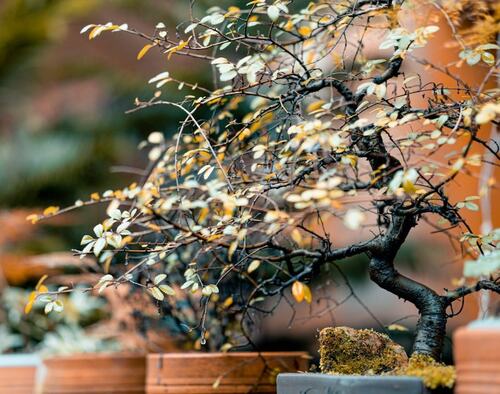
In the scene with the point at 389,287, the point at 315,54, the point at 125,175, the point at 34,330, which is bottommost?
the point at 34,330

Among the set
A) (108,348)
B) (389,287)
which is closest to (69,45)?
(108,348)

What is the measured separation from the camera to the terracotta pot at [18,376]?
213cm

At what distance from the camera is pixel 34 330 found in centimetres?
370

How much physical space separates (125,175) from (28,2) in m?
1.21

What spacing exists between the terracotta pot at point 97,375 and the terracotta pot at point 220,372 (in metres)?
0.29

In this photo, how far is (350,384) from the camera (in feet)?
3.69

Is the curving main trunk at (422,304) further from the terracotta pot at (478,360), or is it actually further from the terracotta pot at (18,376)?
the terracotta pot at (18,376)

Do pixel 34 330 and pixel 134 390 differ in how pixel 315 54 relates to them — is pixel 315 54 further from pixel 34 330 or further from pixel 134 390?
pixel 34 330

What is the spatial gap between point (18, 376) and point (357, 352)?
1.16 m

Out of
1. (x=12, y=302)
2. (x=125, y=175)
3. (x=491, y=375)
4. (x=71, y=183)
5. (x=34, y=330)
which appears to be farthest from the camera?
(x=125, y=175)

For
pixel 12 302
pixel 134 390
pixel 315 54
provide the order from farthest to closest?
pixel 12 302, pixel 134 390, pixel 315 54

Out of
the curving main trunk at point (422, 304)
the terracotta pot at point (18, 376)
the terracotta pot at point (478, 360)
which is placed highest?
the terracotta pot at point (478, 360)

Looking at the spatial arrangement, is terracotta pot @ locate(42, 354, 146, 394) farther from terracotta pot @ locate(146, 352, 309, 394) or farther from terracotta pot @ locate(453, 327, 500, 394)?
terracotta pot @ locate(453, 327, 500, 394)

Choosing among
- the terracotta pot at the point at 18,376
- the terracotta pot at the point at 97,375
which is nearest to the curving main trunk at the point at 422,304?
the terracotta pot at the point at 97,375
